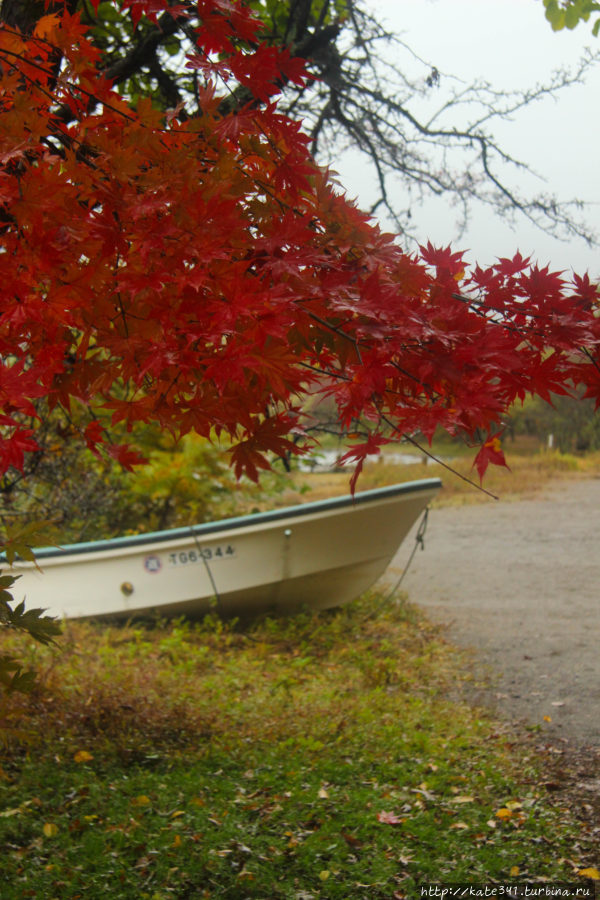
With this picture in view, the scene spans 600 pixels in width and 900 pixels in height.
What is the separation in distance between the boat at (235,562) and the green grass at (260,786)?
34.8 inches

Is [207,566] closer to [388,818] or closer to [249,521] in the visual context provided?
[249,521]

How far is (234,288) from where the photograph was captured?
1.53 meters

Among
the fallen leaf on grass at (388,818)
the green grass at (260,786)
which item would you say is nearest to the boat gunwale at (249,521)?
the green grass at (260,786)

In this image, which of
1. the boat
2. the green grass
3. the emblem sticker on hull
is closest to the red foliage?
the green grass

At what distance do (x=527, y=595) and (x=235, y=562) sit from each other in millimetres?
3574

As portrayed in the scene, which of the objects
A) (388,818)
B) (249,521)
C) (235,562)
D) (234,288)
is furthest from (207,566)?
(234,288)

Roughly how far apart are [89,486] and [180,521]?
107cm

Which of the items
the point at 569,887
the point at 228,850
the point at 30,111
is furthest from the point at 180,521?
the point at 30,111

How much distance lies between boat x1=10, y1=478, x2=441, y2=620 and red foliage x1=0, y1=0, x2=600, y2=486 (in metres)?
3.81

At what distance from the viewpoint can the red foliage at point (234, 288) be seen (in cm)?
158

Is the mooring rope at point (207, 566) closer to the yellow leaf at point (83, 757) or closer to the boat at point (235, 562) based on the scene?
the boat at point (235, 562)

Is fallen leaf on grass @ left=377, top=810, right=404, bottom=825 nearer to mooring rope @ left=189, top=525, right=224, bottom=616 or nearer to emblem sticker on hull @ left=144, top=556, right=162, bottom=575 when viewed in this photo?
mooring rope @ left=189, top=525, right=224, bottom=616

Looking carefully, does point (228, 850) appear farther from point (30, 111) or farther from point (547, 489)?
point (547, 489)

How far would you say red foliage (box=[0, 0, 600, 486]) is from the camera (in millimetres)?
1577
